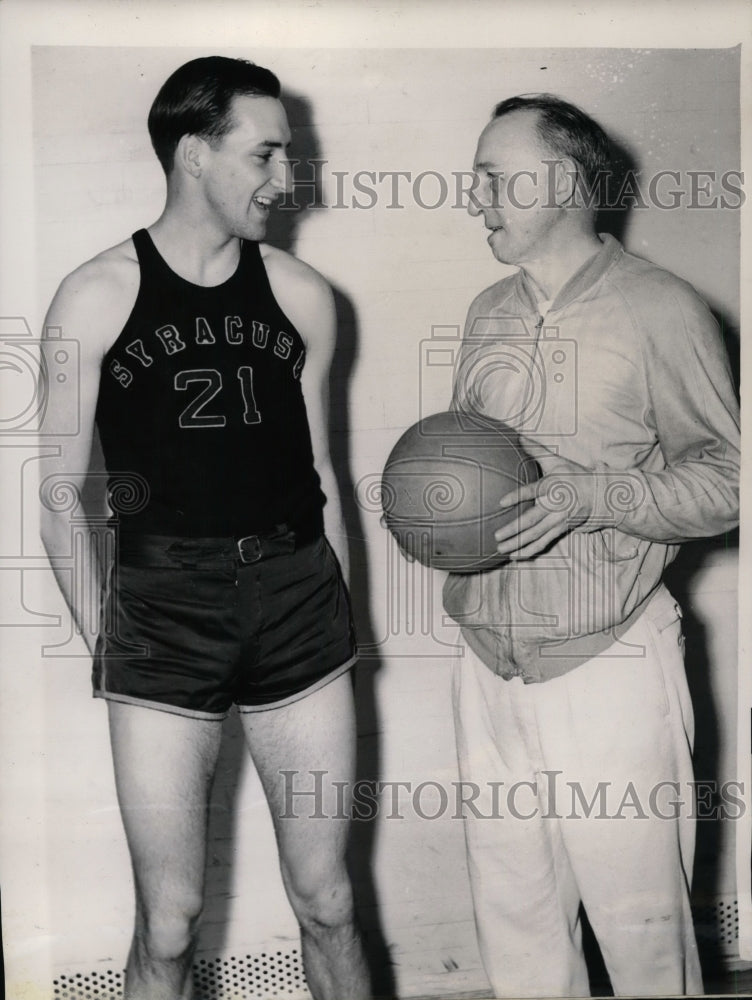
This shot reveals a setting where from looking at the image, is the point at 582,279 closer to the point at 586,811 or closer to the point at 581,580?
the point at 581,580

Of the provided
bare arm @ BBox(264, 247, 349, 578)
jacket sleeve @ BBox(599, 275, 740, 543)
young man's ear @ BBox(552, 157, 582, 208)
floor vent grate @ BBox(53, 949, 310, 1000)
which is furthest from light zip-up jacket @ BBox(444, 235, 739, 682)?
floor vent grate @ BBox(53, 949, 310, 1000)

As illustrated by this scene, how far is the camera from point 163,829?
7.75ft

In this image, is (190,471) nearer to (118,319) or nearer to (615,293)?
(118,319)

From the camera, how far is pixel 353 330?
2.41m

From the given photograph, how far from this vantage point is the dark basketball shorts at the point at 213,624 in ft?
7.57

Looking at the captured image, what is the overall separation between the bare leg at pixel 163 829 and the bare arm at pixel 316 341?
0.46 metres

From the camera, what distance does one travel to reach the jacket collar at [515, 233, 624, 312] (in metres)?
2.39

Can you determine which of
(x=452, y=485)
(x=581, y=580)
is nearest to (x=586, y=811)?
(x=581, y=580)

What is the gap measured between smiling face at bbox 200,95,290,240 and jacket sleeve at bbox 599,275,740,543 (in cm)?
74

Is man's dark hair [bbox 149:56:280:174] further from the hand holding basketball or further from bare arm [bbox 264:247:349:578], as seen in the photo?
the hand holding basketball

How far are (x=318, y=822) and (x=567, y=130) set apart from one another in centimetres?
143

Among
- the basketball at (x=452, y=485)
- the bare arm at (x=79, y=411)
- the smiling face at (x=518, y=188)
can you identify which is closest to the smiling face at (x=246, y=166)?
the bare arm at (x=79, y=411)

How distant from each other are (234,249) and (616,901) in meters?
1.48

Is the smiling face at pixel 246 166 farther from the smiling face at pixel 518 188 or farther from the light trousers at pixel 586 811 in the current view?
the light trousers at pixel 586 811
